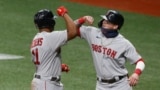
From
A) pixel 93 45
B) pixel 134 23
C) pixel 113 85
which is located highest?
pixel 134 23

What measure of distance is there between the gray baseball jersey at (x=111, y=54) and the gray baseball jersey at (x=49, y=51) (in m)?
0.47

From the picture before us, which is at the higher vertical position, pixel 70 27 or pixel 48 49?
pixel 70 27

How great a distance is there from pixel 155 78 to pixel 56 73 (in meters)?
4.52

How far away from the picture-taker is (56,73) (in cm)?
758

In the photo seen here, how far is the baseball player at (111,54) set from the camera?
7508 millimetres

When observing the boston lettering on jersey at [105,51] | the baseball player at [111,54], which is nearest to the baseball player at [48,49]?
the baseball player at [111,54]

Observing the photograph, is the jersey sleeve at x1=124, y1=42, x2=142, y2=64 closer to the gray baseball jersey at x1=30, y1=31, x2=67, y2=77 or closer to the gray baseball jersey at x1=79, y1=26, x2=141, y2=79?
the gray baseball jersey at x1=79, y1=26, x2=141, y2=79

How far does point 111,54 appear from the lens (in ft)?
24.6

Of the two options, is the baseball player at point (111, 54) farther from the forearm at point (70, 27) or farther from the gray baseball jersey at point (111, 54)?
the forearm at point (70, 27)

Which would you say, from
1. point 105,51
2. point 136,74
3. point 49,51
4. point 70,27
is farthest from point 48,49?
point 136,74

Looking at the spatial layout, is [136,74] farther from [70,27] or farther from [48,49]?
[48,49]

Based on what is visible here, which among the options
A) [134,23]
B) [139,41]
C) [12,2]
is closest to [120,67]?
[139,41]

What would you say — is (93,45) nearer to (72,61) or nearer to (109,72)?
(109,72)

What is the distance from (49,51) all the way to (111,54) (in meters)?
0.82
